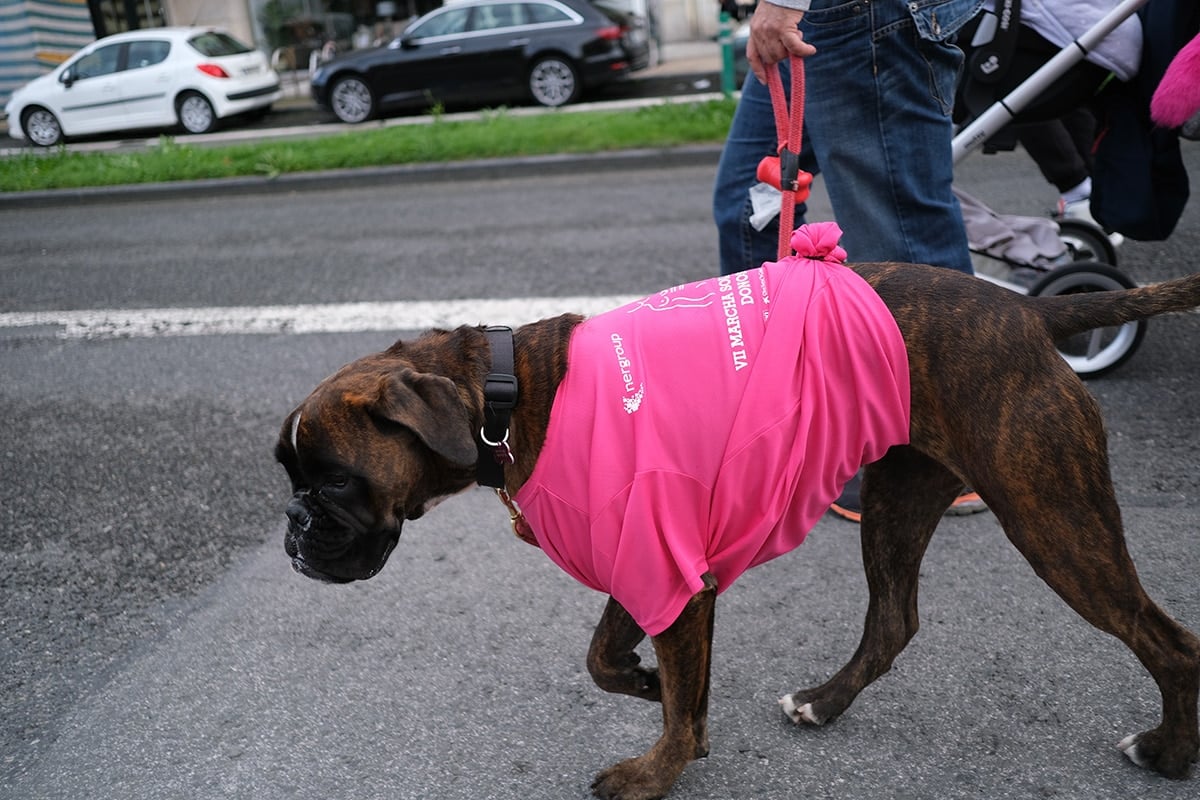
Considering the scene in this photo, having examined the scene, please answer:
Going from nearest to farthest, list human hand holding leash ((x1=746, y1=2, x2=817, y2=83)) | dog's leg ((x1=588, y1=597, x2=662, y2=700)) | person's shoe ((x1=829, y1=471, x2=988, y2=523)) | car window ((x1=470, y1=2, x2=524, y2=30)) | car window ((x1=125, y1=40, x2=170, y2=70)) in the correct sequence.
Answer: dog's leg ((x1=588, y1=597, x2=662, y2=700)) → human hand holding leash ((x1=746, y1=2, x2=817, y2=83)) → person's shoe ((x1=829, y1=471, x2=988, y2=523)) → car window ((x1=470, y1=2, x2=524, y2=30)) → car window ((x1=125, y1=40, x2=170, y2=70))

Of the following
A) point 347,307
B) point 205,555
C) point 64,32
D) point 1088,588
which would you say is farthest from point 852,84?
point 64,32

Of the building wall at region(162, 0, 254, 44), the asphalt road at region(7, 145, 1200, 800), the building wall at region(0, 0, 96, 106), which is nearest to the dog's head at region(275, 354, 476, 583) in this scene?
the asphalt road at region(7, 145, 1200, 800)


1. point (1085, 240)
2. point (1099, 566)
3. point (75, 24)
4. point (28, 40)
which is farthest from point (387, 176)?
point (75, 24)

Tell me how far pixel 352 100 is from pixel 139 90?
3.47 metres

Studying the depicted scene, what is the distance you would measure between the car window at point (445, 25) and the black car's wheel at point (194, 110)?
11.9 ft

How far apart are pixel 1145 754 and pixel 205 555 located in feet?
9.68

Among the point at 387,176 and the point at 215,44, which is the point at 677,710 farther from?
the point at 215,44

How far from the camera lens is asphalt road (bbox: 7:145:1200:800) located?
260 cm

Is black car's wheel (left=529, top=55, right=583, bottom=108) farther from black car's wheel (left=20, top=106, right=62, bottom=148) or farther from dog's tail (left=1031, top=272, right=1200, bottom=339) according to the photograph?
dog's tail (left=1031, top=272, right=1200, bottom=339)

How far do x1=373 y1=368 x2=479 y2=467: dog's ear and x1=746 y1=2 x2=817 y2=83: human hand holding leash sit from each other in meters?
1.38

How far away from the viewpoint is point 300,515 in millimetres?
2334

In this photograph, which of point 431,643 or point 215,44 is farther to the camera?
point 215,44

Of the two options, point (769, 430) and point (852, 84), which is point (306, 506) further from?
point (852, 84)

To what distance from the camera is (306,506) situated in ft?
7.68
